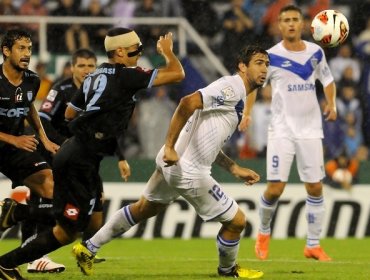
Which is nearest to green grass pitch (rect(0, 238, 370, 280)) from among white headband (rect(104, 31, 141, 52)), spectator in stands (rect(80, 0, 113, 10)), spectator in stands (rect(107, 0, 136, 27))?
white headband (rect(104, 31, 141, 52))

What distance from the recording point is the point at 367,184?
15.1m

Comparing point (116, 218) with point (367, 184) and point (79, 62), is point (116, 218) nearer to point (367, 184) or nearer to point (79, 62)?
point (79, 62)

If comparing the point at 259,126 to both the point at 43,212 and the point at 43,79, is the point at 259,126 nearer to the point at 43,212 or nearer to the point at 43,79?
the point at 43,79

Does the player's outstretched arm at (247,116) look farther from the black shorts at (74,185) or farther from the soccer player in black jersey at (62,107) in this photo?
the black shorts at (74,185)

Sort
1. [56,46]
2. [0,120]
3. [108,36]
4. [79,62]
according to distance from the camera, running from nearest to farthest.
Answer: [108,36] → [0,120] → [79,62] → [56,46]

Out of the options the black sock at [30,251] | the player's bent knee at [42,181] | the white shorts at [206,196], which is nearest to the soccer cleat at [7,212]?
the player's bent knee at [42,181]

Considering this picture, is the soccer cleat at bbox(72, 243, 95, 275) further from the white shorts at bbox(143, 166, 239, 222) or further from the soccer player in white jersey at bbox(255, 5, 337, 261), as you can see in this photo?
the soccer player in white jersey at bbox(255, 5, 337, 261)

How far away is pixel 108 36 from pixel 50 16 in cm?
739

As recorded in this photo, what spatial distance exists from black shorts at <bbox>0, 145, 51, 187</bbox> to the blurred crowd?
5.16 m

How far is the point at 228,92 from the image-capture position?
9.28m

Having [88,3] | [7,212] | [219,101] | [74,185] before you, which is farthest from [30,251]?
[88,3]

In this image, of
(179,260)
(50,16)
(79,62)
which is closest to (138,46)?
(79,62)

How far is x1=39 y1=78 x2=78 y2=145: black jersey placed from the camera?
11.1m

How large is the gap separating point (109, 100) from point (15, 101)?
1.11 meters
